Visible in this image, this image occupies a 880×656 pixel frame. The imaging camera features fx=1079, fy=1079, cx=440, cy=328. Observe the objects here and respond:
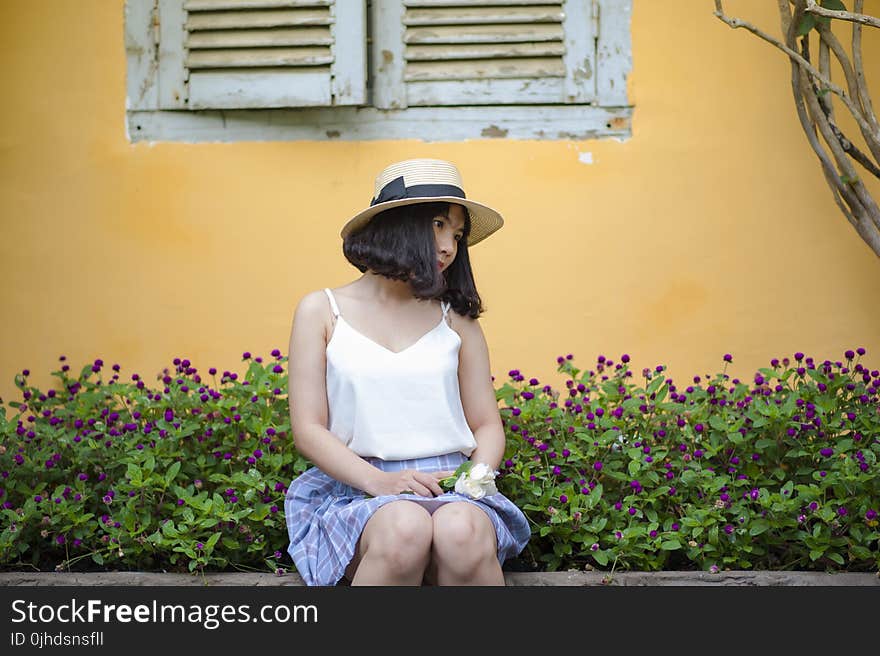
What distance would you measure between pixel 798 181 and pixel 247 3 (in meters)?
2.17

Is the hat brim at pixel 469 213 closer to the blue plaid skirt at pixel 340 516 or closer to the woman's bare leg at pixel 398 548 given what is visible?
the blue plaid skirt at pixel 340 516

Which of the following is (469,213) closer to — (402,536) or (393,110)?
(402,536)

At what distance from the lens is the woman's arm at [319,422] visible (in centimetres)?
246

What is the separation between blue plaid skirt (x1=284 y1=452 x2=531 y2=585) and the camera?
2.41 metres

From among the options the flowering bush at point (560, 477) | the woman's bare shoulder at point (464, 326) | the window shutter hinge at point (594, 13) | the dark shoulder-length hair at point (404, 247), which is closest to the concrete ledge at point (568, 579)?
the flowering bush at point (560, 477)

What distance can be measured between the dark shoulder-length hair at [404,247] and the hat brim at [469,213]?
2cm

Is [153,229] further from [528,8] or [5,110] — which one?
[528,8]

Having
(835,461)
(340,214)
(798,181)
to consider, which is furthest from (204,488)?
(798,181)

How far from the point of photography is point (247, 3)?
13.3ft

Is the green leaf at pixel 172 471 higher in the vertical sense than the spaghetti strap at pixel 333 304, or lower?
lower

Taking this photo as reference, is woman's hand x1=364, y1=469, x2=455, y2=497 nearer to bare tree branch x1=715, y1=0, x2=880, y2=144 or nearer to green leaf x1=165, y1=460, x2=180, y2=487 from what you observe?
green leaf x1=165, y1=460, x2=180, y2=487

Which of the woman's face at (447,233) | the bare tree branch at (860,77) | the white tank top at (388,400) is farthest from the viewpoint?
the bare tree branch at (860,77)

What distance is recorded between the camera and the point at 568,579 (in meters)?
2.67

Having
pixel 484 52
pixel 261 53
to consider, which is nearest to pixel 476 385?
pixel 484 52
